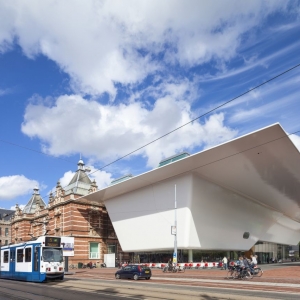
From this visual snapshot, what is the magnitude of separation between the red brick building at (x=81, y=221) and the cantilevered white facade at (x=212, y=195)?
3.08 metres

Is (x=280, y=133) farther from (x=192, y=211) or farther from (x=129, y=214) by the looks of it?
(x=129, y=214)

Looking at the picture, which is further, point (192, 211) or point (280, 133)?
point (192, 211)

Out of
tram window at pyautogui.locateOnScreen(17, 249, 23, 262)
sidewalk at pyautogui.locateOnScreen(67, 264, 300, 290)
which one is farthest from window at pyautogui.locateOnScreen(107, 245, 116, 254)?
tram window at pyautogui.locateOnScreen(17, 249, 23, 262)

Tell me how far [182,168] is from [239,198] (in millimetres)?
13566

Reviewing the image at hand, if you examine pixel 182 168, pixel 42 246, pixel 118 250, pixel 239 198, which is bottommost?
pixel 118 250

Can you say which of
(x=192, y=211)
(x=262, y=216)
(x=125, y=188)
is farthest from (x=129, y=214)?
(x=262, y=216)

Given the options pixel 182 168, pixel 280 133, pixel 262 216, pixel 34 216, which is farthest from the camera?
pixel 34 216

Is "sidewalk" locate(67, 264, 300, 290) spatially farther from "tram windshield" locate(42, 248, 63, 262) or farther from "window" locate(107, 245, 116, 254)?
"window" locate(107, 245, 116, 254)

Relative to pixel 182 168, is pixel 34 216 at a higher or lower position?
lower

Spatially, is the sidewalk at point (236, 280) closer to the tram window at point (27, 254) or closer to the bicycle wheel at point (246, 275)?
the bicycle wheel at point (246, 275)

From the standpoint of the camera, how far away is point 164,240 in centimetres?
4672

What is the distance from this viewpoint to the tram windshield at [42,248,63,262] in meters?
23.8

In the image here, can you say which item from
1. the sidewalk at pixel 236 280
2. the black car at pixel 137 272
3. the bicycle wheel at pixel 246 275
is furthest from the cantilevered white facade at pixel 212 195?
the black car at pixel 137 272

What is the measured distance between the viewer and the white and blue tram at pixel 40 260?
2375 cm
